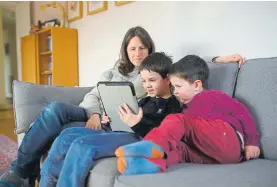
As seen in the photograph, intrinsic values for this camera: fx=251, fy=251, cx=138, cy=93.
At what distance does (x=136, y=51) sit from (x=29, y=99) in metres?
0.66

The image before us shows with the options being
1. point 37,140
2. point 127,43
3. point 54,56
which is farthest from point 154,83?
point 54,56

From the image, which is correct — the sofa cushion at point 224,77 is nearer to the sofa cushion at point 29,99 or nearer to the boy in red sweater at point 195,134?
the boy in red sweater at point 195,134

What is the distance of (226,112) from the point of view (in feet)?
3.03

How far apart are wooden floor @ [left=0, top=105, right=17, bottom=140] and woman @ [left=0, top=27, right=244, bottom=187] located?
207 cm

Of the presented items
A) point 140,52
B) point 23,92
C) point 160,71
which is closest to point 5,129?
point 23,92

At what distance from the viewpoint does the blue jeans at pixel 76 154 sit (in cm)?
79

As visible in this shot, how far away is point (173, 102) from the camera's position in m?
1.06

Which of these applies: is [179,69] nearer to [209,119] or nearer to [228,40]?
[209,119]

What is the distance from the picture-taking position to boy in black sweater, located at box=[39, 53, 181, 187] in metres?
0.80

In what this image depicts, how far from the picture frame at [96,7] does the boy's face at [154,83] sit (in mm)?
1483

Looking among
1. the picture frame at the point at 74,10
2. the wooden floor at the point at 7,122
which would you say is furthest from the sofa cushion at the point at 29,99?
the wooden floor at the point at 7,122

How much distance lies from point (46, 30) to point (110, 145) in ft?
7.76

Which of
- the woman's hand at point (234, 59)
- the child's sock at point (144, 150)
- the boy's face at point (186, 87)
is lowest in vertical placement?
the child's sock at point (144, 150)

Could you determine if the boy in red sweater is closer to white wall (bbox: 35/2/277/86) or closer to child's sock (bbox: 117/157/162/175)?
child's sock (bbox: 117/157/162/175)
